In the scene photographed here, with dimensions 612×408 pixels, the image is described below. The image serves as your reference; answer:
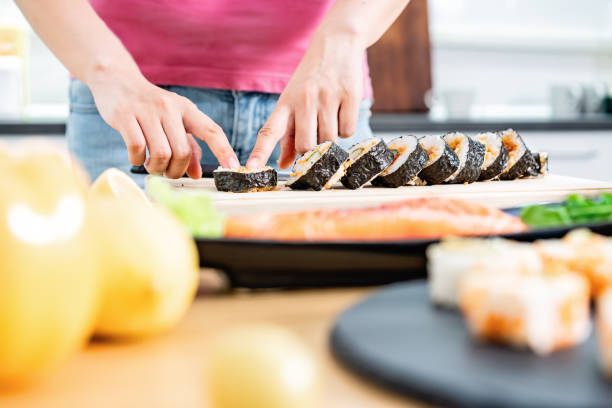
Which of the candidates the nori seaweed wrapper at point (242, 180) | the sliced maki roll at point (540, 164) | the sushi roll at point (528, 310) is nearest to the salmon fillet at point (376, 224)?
the sushi roll at point (528, 310)

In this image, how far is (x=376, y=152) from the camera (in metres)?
1.51

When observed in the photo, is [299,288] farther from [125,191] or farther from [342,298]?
[125,191]

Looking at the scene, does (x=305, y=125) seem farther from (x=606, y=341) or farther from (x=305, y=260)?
(x=606, y=341)

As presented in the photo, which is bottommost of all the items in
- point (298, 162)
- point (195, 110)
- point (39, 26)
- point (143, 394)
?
point (143, 394)

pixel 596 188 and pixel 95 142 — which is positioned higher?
pixel 95 142

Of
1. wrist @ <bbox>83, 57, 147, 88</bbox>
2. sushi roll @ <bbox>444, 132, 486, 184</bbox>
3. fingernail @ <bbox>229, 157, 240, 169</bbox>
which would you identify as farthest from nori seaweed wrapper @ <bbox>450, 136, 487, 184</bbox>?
wrist @ <bbox>83, 57, 147, 88</bbox>

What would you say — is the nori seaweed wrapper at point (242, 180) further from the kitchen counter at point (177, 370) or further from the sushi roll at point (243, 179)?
the kitchen counter at point (177, 370)

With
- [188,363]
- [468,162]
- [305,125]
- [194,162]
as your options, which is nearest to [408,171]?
[468,162]

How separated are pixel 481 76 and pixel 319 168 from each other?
3.00m

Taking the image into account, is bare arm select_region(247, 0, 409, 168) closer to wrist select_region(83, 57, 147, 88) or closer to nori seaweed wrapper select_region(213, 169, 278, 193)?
nori seaweed wrapper select_region(213, 169, 278, 193)

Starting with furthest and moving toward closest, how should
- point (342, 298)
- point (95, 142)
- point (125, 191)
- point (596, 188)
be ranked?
point (95, 142) → point (596, 188) → point (125, 191) → point (342, 298)

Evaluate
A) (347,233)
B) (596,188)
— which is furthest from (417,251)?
(596,188)

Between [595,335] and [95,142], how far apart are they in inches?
61.5

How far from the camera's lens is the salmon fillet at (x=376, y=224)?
2.17ft
